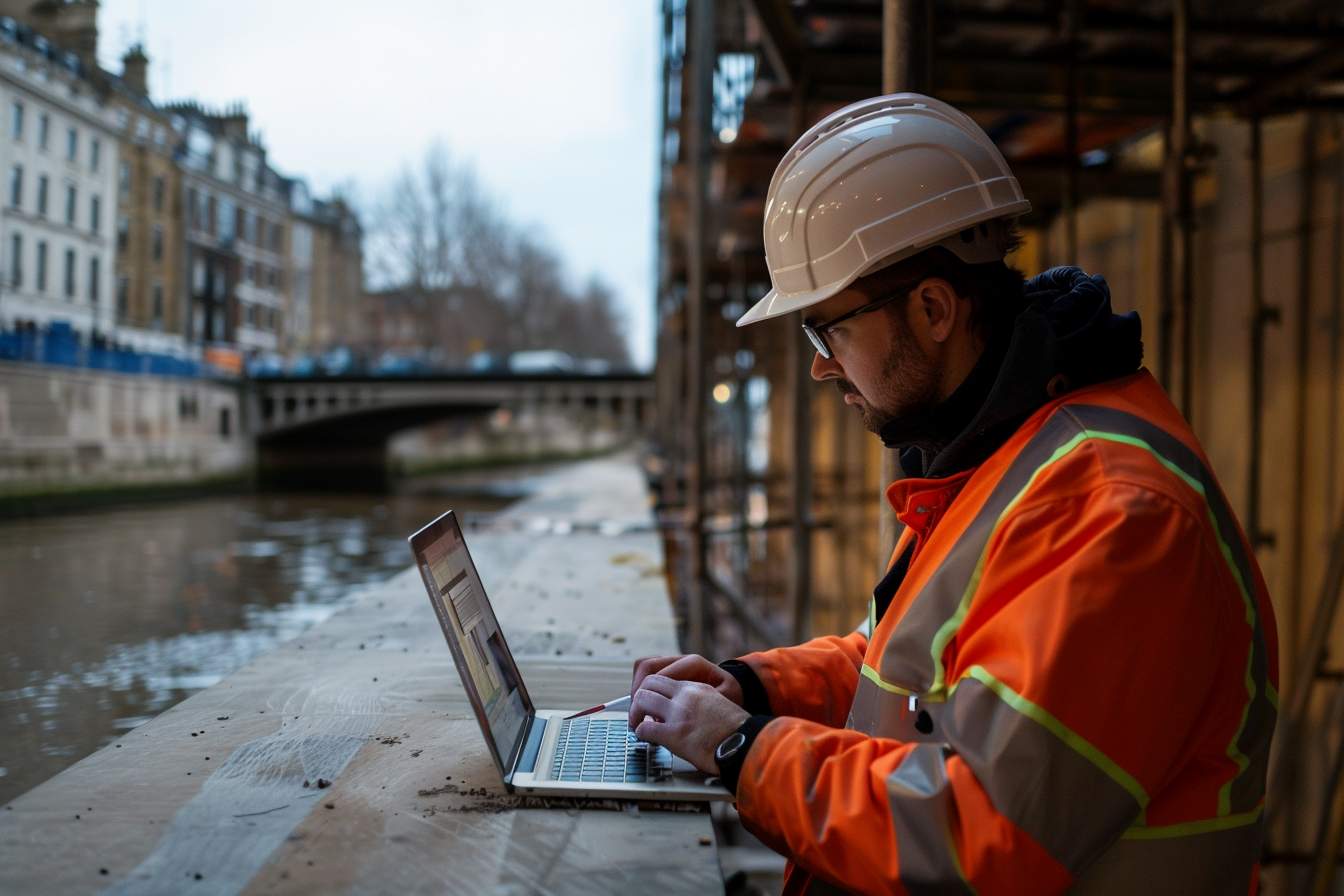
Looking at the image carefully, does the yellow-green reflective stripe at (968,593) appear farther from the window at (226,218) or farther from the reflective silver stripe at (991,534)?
the window at (226,218)

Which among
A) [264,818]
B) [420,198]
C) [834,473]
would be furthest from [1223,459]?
[420,198]

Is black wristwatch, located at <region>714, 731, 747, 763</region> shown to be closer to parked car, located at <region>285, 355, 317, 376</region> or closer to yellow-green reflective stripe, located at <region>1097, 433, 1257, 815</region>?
yellow-green reflective stripe, located at <region>1097, 433, 1257, 815</region>

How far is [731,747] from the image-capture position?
147 cm

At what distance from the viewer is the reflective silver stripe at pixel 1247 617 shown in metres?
1.25

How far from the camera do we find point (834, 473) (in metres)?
11.0

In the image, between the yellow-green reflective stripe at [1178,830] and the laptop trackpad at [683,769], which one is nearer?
the yellow-green reflective stripe at [1178,830]

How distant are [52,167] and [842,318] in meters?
10.00

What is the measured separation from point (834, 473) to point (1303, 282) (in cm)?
646

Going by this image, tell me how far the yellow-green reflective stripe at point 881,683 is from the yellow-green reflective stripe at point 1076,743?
0.24 metres

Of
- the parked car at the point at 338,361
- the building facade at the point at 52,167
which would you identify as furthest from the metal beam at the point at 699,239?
the parked car at the point at 338,361

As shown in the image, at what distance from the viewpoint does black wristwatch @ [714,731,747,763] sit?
1.45 metres

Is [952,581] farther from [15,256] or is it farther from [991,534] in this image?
[15,256]

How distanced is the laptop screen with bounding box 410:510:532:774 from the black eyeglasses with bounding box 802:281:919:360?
678 mm

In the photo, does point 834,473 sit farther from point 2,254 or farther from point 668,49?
point 2,254
